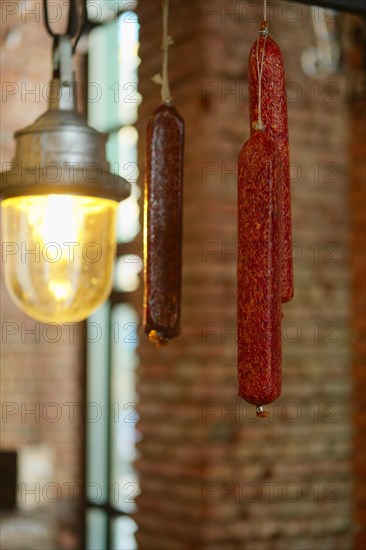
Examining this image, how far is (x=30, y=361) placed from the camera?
4.32 metres

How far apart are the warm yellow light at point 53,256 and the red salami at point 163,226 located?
17 centimetres

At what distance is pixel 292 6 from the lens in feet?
10.3

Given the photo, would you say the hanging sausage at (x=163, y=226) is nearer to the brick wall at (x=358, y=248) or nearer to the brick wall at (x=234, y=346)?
the brick wall at (x=234, y=346)

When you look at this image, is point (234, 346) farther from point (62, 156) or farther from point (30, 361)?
point (30, 361)

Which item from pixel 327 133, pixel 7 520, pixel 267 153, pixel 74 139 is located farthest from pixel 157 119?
pixel 7 520

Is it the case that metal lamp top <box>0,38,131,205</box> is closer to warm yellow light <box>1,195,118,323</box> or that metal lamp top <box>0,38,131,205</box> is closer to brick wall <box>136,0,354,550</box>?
warm yellow light <box>1,195,118,323</box>

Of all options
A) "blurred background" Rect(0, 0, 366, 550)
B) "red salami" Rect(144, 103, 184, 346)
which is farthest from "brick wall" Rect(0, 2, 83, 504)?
"red salami" Rect(144, 103, 184, 346)

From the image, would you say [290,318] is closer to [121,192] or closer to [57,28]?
[121,192]

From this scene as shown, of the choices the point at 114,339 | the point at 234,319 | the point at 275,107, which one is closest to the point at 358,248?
the point at 234,319

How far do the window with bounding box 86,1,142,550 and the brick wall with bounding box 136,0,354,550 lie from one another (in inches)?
26.1

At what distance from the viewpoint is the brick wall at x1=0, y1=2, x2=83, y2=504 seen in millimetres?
4230

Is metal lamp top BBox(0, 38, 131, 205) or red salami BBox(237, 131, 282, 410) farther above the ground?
metal lamp top BBox(0, 38, 131, 205)

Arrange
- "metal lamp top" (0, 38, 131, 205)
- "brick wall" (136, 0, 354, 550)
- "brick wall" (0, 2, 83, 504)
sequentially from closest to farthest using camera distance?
"metal lamp top" (0, 38, 131, 205) → "brick wall" (136, 0, 354, 550) → "brick wall" (0, 2, 83, 504)

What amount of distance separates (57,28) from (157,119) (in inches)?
128
